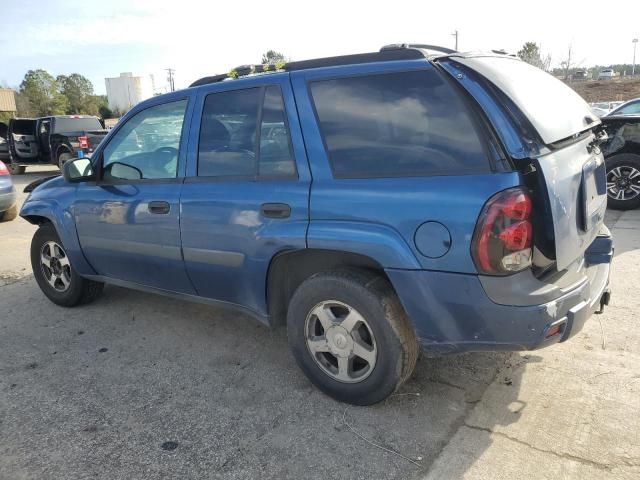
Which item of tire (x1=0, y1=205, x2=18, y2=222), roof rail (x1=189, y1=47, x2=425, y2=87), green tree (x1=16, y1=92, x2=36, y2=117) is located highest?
green tree (x1=16, y1=92, x2=36, y2=117)

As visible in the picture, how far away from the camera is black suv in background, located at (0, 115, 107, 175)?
15.1 m

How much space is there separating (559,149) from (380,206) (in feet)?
3.05

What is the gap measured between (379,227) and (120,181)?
2212 millimetres

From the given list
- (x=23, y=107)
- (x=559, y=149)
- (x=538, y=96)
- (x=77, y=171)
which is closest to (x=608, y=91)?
(x=538, y=96)

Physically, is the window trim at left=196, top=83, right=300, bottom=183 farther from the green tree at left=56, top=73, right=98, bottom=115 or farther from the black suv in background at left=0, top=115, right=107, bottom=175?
the green tree at left=56, top=73, right=98, bottom=115

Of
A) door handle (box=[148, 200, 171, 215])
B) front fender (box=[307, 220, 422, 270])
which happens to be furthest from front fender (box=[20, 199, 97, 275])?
front fender (box=[307, 220, 422, 270])

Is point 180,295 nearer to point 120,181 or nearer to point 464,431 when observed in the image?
point 120,181

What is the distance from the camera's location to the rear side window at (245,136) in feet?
9.70

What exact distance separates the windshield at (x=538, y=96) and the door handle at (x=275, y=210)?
1164 mm

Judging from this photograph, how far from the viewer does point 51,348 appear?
3.85 m

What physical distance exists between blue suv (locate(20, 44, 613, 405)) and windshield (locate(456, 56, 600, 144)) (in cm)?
2

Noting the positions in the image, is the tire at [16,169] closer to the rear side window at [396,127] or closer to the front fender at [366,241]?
the rear side window at [396,127]

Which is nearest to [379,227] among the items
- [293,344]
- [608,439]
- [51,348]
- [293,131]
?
[293,131]

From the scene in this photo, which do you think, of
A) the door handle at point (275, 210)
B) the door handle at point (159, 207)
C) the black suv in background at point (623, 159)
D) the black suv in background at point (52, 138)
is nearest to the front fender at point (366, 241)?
the door handle at point (275, 210)
